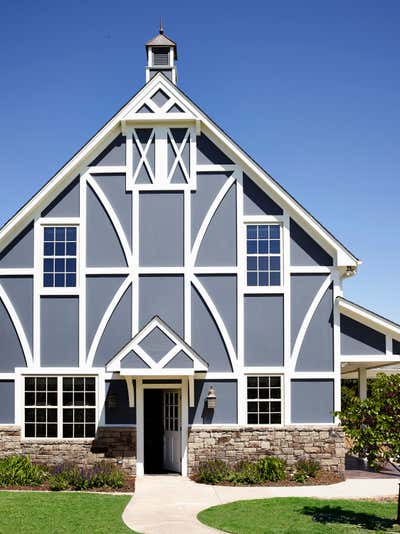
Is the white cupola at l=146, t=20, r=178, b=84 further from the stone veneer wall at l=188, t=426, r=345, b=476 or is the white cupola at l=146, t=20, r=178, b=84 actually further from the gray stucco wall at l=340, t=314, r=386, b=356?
the stone veneer wall at l=188, t=426, r=345, b=476

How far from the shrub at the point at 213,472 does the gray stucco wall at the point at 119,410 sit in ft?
7.54

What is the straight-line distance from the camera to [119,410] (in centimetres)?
1861

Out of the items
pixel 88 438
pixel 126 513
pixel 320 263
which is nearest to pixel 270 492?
pixel 126 513

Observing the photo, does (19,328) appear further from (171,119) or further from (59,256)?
(171,119)

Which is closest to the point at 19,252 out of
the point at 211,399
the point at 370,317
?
the point at 211,399

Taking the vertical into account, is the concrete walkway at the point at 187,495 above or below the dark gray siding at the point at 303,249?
below

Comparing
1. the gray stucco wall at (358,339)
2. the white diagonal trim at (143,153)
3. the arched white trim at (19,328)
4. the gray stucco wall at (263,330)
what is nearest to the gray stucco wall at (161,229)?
the white diagonal trim at (143,153)

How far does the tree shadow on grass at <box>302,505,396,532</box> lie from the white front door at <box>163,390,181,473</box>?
5.47 metres

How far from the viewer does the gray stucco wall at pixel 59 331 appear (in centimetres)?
1884

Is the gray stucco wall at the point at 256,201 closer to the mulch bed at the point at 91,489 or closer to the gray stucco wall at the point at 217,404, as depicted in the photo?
the gray stucco wall at the point at 217,404

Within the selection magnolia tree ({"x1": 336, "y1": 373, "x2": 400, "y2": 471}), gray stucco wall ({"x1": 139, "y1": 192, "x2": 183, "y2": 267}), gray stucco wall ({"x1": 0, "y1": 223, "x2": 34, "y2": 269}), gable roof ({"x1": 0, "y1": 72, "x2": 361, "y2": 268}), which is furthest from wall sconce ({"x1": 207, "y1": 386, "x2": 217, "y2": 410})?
gray stucco wall ({"x1": 0, "y1": 223, "x2": 34, "y2": 269})

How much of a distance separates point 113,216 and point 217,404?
6068mm

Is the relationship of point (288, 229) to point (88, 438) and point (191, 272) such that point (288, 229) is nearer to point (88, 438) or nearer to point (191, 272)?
point (191, 272)

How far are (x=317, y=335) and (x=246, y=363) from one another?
2.15 m
